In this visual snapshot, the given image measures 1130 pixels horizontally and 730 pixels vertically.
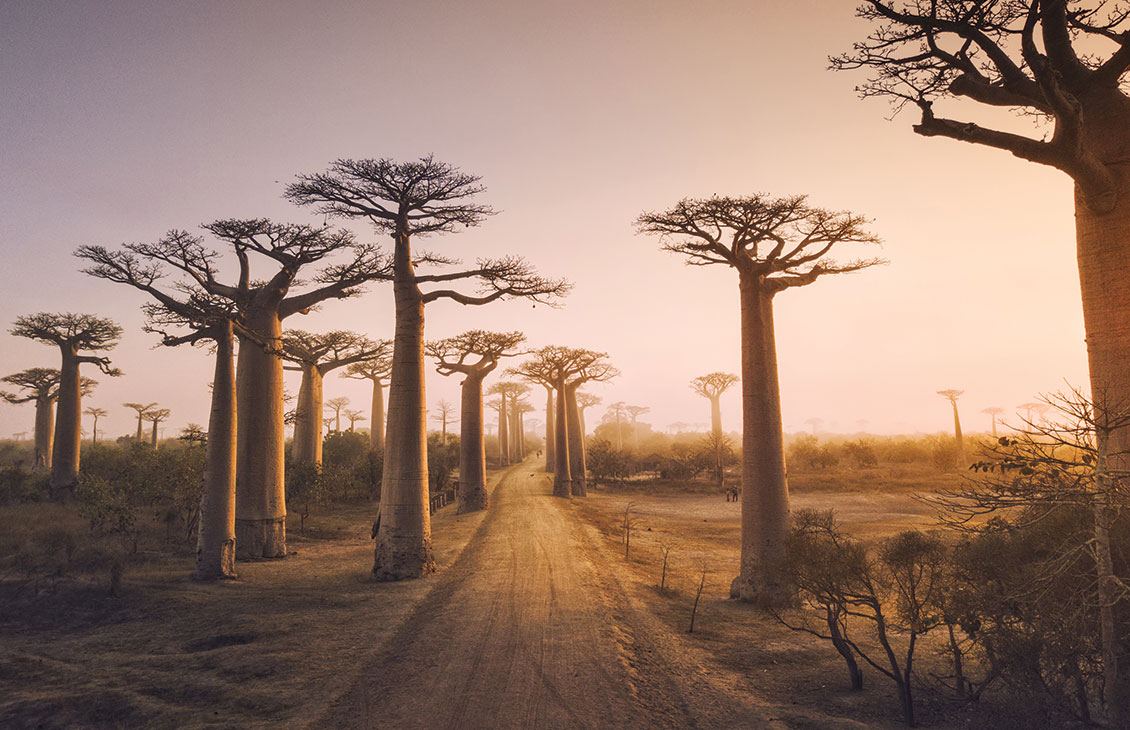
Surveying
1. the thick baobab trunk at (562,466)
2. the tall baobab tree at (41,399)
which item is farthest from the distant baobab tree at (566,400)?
the tall baobab tree at (41,399)

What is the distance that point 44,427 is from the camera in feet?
94.1

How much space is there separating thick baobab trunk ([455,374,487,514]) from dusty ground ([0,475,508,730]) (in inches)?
419

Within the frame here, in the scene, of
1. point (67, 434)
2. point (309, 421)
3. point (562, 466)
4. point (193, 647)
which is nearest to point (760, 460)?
point (193, 647)

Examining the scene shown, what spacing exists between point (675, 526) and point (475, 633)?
487 inches

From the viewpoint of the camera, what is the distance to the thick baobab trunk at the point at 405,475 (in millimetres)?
10586

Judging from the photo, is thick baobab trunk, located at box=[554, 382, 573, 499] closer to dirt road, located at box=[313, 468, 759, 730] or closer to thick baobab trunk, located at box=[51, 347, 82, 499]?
dirt road, located at box=[313, 468, 759, 730]

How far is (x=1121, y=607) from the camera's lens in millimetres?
3963

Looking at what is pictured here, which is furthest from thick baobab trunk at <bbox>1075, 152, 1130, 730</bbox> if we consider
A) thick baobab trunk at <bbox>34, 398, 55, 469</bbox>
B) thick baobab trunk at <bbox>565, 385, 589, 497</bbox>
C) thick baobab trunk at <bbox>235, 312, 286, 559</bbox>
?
thick baobab trunk at <bbox>34, 398, 55, 469</bbox>

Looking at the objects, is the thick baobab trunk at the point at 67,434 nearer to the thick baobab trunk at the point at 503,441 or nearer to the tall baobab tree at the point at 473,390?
the tall baobab tree at the point at 473,390

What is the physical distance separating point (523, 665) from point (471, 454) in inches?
636

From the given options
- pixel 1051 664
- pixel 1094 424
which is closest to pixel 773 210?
pixel 1094 424

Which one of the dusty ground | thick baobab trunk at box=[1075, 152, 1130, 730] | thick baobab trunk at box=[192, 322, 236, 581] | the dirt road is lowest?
the dirt road

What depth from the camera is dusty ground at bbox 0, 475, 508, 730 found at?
16.6ft

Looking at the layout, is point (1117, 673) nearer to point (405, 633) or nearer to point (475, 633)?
point (475, 633)
